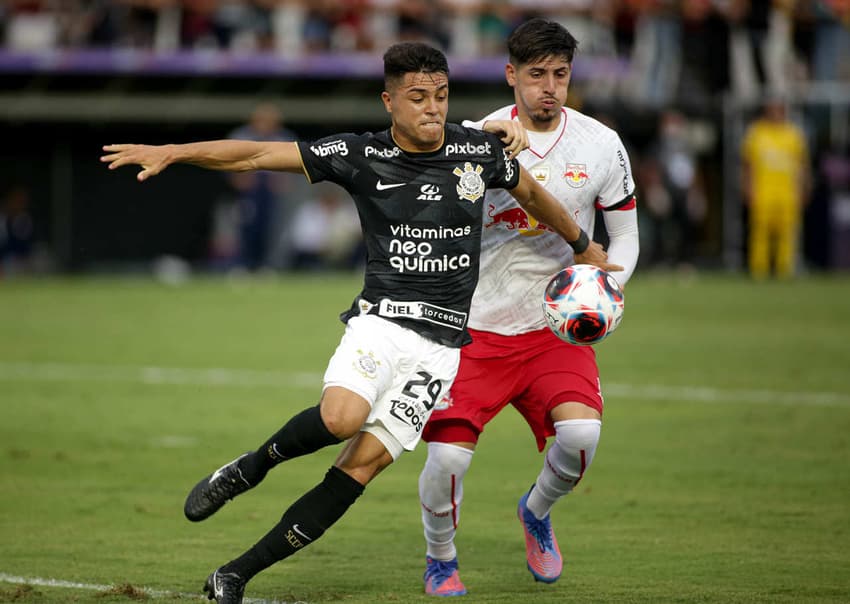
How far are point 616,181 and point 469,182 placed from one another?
1.10 m

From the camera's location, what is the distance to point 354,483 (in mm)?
5980

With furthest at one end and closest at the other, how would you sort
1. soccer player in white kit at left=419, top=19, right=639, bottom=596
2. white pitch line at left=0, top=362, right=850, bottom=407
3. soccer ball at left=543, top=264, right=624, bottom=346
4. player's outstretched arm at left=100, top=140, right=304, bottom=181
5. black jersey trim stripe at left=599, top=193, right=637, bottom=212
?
white pitch line at left=0, top=362, right=850, bottom=407, black jersey trim stripe at left=599, top=193, right=637, bottom=212, soccer player in white kit at left=419, top=19, right=639, bottom=596, soccer ball at left=543, top=264, right=624, bottom=346, player's outstretched arm at left=100, top=140, right=304, bottom=181

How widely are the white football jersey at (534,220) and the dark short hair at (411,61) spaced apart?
0.98 m

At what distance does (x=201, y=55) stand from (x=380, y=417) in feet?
66.7

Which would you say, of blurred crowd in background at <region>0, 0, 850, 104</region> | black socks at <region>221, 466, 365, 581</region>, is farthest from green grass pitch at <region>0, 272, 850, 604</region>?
blurred crowd in background at <region>0, 0, 850, 104</region>

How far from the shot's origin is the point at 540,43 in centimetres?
691

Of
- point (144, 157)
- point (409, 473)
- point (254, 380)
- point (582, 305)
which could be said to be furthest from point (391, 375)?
point (254, 380)

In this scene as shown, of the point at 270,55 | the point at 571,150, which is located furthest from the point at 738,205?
the point at 571,150

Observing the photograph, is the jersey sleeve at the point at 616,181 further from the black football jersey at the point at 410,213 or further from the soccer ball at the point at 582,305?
the black football jersey at the point at 410,213

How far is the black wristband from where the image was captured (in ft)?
22.4

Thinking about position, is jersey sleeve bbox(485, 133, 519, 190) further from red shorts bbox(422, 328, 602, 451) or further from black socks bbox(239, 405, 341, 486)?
black socks bbox(239, 405, 341, 486)

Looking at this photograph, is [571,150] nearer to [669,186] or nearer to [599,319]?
[599,319]

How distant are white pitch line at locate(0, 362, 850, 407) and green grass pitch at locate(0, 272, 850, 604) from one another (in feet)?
0.13

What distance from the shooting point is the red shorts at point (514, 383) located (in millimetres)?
6816
